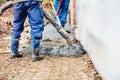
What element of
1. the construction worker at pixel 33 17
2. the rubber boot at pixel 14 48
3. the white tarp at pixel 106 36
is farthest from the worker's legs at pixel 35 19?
the white tarp at pixel 106 36

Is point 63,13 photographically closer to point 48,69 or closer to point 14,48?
point 14,48

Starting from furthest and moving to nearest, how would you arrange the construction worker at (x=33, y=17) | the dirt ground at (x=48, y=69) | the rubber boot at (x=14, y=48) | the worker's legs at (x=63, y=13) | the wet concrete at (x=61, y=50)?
the worker's legs at (x=63, y=13) < the wet concrete at (x=61, y=50) < the rubber boot at (x=14, y=48) < the construction worker at (x=33, y=17) < the dirt ground at (x=48, y=69)

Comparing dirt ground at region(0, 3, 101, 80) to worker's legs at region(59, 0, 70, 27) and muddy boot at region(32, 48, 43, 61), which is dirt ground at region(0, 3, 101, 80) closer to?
muddy boot at region(32, 48, 43, 61)

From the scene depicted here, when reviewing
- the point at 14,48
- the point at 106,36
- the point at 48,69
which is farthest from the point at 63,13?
the point at 106,36

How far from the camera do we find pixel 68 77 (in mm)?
5188

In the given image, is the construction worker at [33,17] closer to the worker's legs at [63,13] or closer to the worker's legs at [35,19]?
the worker's legs at [35,19]

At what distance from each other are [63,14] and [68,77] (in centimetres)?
389

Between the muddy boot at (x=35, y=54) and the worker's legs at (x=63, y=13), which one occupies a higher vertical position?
the worker's legs at (x=63, y=13)

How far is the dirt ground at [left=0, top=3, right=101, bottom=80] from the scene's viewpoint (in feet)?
17.3

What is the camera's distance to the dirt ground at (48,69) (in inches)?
207

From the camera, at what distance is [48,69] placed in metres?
5.75

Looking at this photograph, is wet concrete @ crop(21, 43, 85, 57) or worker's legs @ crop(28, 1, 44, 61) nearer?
worker's legs @ crop(28, 1, 44, 61)

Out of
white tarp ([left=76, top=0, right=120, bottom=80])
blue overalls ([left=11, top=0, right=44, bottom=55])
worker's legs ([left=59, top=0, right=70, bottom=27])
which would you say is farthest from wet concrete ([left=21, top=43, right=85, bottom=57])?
worker's legs ([left=59, top=0, right=70, bottom=27])

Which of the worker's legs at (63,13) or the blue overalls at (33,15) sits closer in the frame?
the blue overalls at (33,15)
